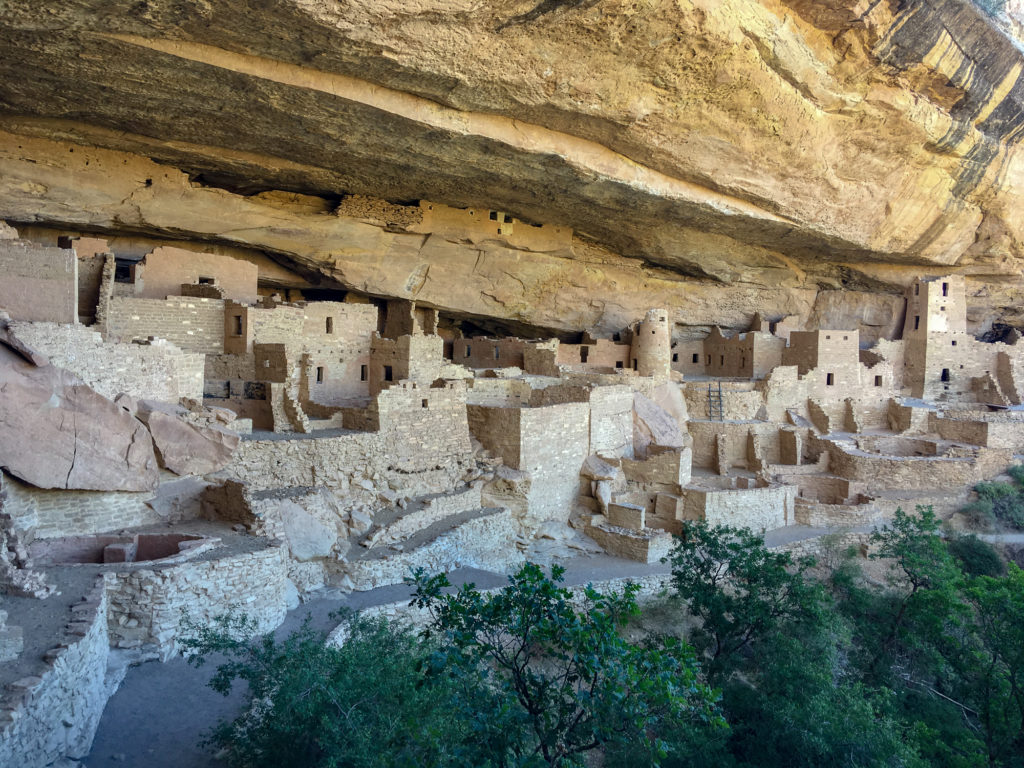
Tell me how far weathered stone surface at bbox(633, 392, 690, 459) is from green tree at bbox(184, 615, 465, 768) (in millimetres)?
10078

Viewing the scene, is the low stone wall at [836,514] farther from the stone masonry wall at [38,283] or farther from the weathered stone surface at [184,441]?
the stone masonry wall at [38,283]

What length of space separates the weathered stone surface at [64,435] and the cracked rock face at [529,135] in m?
4.50

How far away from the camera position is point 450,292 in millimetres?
19078

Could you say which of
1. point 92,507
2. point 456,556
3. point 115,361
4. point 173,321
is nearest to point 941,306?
point 456,556

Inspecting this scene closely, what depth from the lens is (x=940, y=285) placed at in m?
21.5

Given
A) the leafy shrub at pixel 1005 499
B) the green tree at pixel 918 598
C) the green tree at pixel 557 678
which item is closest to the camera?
the green tree at pixel 557 678

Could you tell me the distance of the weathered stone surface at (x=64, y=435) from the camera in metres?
7.24

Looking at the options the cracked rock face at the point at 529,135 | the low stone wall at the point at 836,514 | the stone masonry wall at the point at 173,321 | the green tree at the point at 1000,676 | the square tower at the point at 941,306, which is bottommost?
the green tree at the point at 1000,676

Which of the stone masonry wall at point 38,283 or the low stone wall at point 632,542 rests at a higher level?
the stone masonry wall at point 38,283

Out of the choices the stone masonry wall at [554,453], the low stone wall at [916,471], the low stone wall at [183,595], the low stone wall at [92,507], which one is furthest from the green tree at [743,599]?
the low stone wall at [92,507]

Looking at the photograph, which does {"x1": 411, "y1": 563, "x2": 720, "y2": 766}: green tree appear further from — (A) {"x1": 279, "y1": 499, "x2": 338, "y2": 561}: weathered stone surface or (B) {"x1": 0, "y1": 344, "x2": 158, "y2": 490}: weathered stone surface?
(B) {"x1": 0, "y1": 344, "x2": 158, "y2": 490}: weathered stone surface

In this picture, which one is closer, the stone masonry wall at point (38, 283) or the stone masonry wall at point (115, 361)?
the stone masonry wall at point (115, 361)

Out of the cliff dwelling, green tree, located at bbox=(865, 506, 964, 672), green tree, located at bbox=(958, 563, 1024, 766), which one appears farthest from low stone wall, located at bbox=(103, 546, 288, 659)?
green tree, located at bbox=(865, 506, 964, 672)

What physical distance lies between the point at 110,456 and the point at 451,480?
5470 mm
